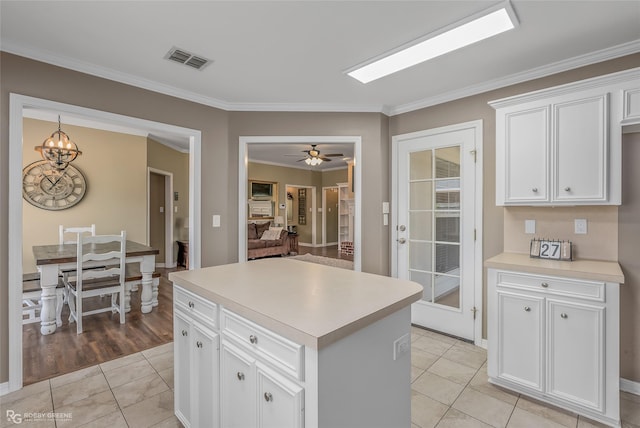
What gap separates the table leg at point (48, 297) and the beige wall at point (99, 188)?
5.94 ft

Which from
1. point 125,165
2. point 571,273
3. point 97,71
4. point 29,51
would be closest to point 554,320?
point 571,273

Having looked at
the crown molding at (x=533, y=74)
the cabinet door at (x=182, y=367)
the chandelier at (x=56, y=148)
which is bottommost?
the cabinet door at (x=182, y=367)

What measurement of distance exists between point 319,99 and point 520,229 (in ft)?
7.59

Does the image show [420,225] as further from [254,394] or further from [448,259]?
[254,394]

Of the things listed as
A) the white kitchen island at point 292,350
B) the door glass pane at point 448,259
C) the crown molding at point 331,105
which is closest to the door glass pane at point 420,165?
the crown molding at point 331,105

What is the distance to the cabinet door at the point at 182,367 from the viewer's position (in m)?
1.72

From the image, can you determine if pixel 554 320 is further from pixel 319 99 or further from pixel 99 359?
pixel 99 359

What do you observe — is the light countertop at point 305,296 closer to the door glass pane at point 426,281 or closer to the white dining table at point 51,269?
the door glass pane at point 426,281

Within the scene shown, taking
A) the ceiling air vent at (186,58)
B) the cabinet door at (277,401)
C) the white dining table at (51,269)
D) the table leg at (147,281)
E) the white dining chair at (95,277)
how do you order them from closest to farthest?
the cabinet door at (277,401) < the ceiling air vent at (186,58) < the white dining table at (51,269) < the white dining chair at (95,277) < the table leg at (147,281)

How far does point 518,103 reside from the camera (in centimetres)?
233

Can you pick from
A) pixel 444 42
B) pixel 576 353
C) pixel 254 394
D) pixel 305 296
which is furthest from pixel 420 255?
pixel 254 394

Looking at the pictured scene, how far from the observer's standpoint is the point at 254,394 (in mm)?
1241

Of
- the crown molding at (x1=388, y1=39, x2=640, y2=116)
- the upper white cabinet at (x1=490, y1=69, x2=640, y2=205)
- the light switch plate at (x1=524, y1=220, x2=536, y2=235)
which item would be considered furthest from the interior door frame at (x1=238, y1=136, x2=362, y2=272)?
the light switch plate at (x1=524, y1=220, x2=536, y2=235)

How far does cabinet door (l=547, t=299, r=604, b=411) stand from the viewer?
72.3 inches
